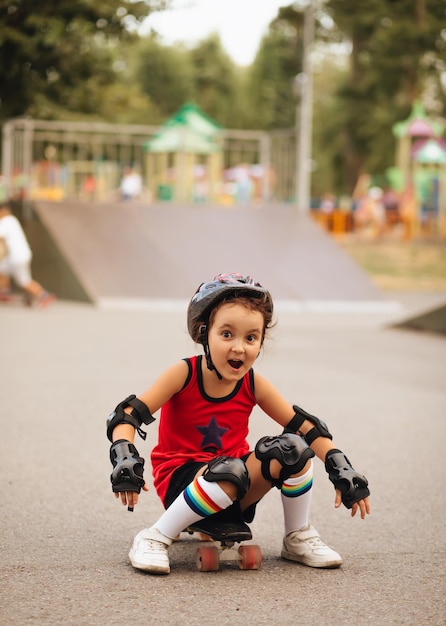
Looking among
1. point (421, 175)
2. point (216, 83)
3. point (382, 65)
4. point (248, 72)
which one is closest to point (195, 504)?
point (421, 175)

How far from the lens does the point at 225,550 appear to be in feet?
14.1

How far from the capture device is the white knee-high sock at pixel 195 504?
4000 millimetres

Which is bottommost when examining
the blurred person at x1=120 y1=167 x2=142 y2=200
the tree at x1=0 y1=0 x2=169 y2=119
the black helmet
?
the black helmet

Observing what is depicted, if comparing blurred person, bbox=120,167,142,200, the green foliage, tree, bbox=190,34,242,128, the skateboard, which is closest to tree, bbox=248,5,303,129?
the green foliage

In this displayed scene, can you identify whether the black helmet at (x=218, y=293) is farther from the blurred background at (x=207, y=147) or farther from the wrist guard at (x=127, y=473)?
the blurred background at (x=207, y=147)

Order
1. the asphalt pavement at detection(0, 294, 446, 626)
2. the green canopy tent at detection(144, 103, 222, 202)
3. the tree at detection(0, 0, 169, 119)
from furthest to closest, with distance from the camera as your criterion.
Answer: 1. the green canopy tent at detection(144, 103, 222, 202)
2. the tree at detection(0, 0, 169, 119)
3. the asphalt pavement at detection(0, 294, 446, 626)

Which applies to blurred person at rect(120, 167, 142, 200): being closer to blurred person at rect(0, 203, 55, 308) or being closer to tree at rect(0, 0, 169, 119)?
tree at rect(0, 0, 169, 119)

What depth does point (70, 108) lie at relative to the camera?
28547mm

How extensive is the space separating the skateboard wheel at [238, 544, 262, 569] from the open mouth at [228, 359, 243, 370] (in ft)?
2.05

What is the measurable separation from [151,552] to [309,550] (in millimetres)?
575

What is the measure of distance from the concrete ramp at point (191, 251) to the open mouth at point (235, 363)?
43.5 ft

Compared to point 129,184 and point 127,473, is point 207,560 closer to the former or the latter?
point 127,473

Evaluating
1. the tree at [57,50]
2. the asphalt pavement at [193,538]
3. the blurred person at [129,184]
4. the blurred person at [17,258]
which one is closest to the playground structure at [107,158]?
the blurred person at [129,184]

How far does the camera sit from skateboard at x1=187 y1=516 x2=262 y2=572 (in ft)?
13.5
